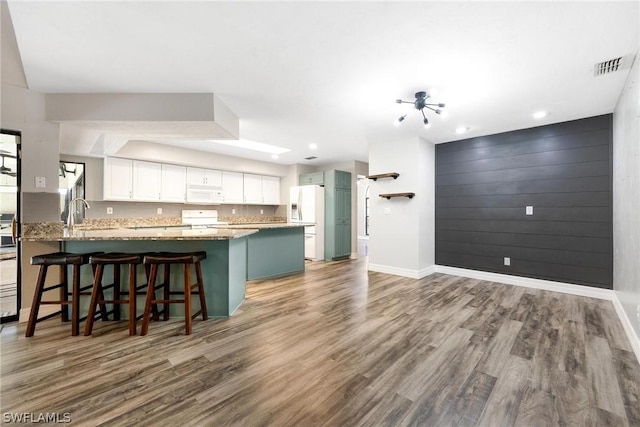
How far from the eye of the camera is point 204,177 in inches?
224

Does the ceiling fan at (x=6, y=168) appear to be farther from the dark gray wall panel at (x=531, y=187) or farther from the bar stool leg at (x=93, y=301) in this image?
the dark gray wall panel at (x=531, y=187)

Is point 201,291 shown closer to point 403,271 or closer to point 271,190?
point 403,271

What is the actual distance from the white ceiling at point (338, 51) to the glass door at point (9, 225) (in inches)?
28.3

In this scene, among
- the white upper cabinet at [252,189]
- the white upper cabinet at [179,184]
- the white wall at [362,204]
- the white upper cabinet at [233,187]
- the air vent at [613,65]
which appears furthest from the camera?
the white wall at [362,204]

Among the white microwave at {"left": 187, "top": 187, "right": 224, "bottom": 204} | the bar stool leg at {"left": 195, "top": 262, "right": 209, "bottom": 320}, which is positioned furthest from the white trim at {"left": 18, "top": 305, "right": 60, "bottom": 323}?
the white microwave at {"left": 187, "top": 187, "right": 224, "bottom": 204}

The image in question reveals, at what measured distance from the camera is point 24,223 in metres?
2.68

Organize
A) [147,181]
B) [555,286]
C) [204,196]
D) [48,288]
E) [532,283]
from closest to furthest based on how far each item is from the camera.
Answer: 1. [48,288]
2. [555,286]
3. [532,283]
4. [147,181]
5. [204,196]

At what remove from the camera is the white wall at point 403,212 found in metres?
4.54

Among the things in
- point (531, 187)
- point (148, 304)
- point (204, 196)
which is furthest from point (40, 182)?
point (531, 187)

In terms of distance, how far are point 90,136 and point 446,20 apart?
4.32 metres

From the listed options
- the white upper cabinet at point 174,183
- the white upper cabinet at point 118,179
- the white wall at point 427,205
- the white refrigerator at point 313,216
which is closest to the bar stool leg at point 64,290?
the white upper cabinet at point 118,179

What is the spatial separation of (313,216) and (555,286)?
4.45 meters

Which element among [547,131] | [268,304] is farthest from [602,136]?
[268,304]

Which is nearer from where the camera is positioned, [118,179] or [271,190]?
[118,179]
